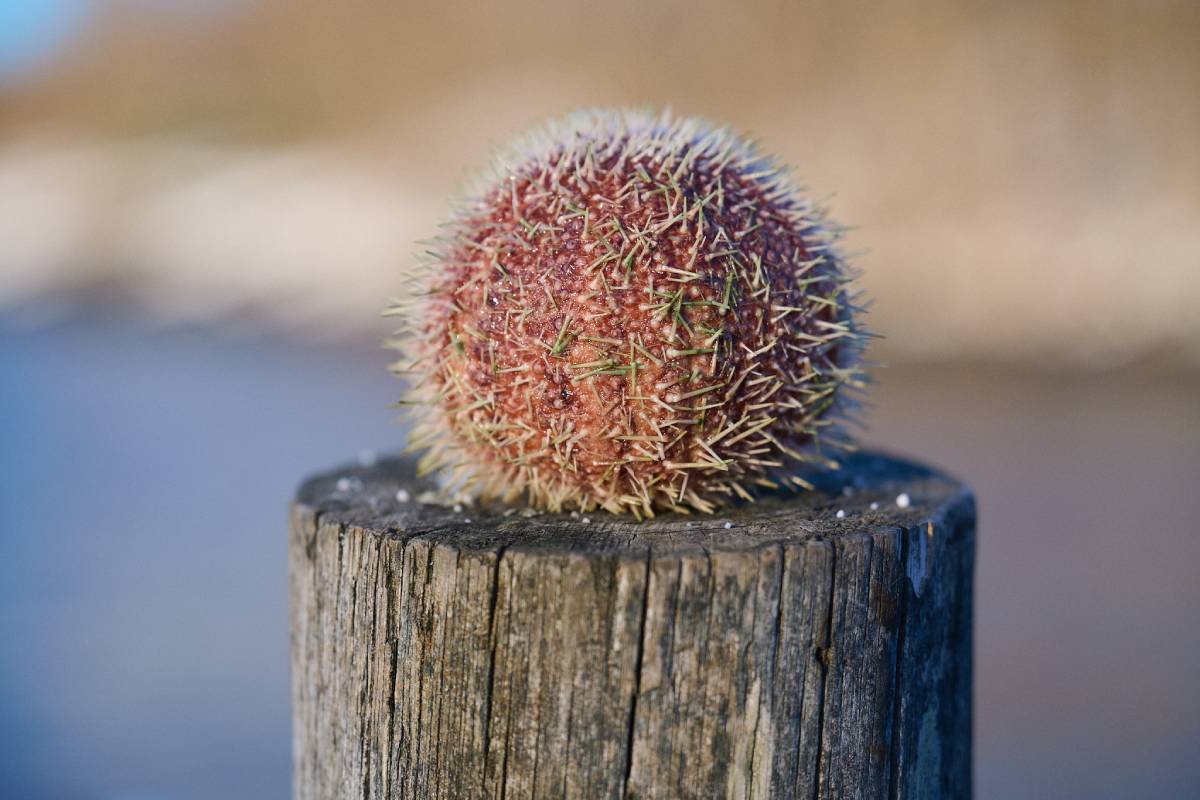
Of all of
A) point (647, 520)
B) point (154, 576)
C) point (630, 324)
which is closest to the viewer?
point (630, 324)

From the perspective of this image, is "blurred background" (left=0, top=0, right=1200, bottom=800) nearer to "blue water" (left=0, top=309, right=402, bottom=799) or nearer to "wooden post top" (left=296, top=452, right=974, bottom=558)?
"blue water" (left=0, top=309, right=402, bottom=799)

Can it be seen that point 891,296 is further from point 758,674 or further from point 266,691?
point 758,674

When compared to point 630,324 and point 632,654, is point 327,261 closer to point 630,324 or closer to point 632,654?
point 630,324

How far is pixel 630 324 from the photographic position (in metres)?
1.45

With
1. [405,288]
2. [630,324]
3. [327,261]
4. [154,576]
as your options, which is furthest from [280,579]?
[327,261]

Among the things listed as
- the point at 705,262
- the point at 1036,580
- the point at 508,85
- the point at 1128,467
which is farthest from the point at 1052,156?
the point at 705,262

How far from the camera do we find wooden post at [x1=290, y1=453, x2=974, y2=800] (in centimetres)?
131

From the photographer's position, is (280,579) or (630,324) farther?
(280,579)

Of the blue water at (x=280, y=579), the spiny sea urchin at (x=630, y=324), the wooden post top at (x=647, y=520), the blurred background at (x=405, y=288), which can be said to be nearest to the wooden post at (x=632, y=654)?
the wooden post top at (x=647, y=520)

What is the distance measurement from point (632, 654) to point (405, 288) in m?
0.75

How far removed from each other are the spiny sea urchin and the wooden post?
0.11 m

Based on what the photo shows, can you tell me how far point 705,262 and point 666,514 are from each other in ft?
1.31

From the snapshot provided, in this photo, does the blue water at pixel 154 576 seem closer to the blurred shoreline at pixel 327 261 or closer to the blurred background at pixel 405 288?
the blurred background at pixel 405 288

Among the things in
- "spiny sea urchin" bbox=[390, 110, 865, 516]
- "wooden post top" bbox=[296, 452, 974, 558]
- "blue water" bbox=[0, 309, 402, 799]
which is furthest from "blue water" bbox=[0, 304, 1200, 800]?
"spiny sea urchin" bbox=[390, 110, 865, 516]
